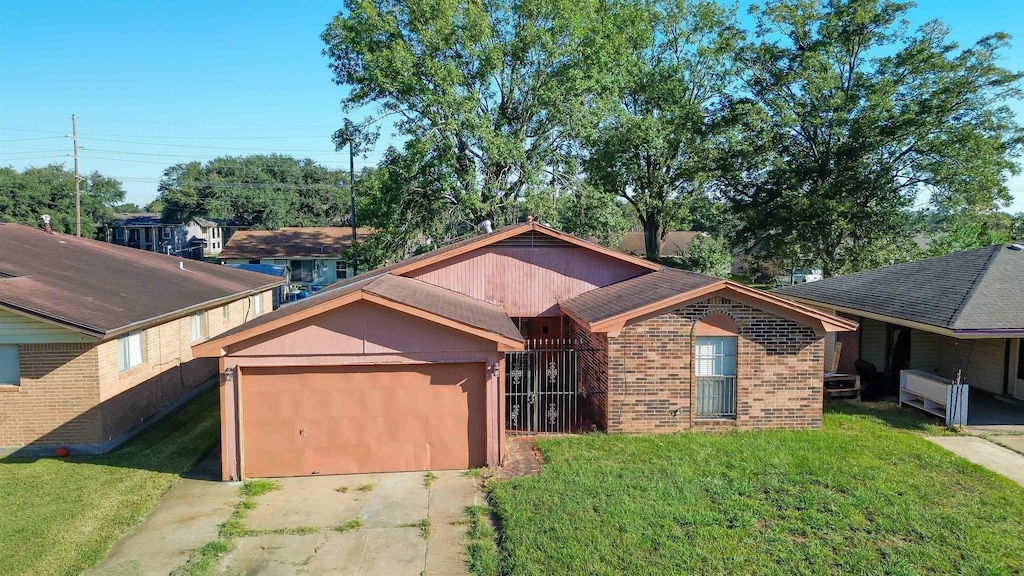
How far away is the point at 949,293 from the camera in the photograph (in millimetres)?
13812

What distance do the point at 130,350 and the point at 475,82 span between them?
18840mm

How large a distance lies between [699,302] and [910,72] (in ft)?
72.0

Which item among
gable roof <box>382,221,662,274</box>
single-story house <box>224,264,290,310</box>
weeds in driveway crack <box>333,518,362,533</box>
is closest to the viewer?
weeds in driveway crack <box>333,518,362,533</box>

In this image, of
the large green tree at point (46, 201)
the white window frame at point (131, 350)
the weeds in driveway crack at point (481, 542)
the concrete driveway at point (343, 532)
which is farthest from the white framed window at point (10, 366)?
the large green tree at point (46, 201)

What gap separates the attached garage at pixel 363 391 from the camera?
9836mm

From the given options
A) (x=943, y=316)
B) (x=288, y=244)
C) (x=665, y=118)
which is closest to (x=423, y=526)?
(x=943, y=316)

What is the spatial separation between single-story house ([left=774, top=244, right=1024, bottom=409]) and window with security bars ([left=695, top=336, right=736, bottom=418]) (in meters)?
4.17

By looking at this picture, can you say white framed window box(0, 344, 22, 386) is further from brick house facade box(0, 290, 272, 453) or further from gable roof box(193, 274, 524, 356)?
gable roof box(193, 274, 524, 356)

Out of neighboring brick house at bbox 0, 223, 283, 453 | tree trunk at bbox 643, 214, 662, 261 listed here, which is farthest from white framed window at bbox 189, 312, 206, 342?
tree trunk at bbox 643, 214, 662, 261

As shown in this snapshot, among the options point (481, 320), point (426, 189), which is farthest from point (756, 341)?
point (426, 189)

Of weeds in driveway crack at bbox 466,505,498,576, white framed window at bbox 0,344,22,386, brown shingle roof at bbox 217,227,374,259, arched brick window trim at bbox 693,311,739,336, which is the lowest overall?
weeds in driveway crack at bbox 466,505,498,576

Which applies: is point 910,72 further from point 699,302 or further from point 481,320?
point 481,320

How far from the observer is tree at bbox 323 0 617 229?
25.0 meters

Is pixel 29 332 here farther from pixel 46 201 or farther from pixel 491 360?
pixel 46 201
